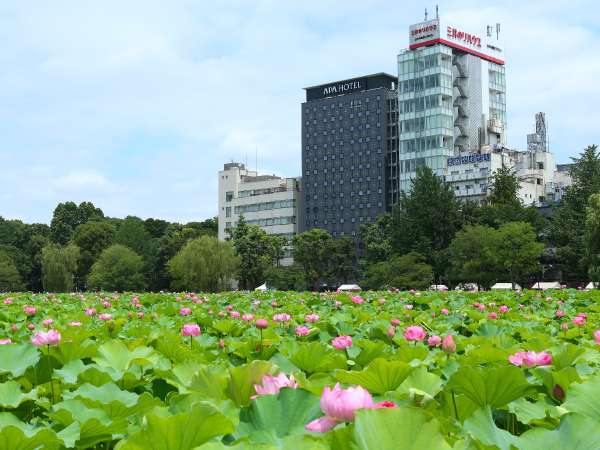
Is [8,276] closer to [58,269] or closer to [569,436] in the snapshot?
[58,269]

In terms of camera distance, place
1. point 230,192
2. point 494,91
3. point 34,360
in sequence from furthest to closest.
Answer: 1. point 230,192
2. point 494,91
3. point 34,360

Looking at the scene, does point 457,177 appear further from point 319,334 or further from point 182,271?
point 319,334

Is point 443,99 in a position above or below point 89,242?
above

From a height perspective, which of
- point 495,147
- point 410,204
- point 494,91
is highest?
point 494,91

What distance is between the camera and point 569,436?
6.01 ft

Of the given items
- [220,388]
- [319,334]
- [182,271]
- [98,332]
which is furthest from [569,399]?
[182,271]

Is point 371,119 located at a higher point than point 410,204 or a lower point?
higher

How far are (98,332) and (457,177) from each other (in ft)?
275

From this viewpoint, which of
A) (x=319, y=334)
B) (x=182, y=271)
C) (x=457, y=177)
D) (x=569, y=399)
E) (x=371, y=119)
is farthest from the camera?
(x=371, y=119)

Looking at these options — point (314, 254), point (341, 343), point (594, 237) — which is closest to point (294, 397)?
point (341, 343)

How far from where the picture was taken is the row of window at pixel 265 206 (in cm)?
10750

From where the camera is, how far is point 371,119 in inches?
4026

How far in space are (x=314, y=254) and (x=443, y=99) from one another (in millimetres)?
25626

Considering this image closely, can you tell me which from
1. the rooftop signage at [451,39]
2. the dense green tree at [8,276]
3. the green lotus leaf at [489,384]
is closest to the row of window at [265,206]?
the rooftop signage at [451,39]
